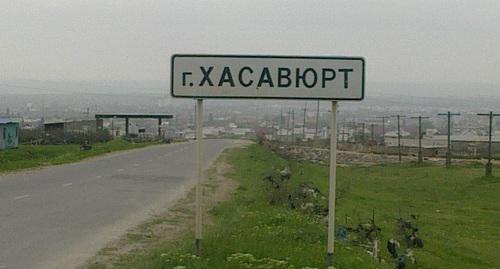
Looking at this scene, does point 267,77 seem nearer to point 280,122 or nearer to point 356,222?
point 356,222

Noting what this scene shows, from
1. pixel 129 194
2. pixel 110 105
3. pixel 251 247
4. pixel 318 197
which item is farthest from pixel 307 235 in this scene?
pixel 110 105

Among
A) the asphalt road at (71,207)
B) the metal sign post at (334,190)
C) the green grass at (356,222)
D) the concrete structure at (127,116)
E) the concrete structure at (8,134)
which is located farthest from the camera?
the concrete structure at (127,116)

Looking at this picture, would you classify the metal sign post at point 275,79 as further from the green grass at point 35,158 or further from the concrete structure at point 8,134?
the concrete structure at point 8,134

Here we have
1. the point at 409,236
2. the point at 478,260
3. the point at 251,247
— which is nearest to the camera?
the point at 251,247

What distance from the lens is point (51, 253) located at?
10641 millimetres

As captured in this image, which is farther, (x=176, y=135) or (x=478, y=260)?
(x=176, y=135)

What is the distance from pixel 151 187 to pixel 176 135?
8138 cm

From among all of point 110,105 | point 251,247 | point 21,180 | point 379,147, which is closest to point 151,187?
point 21,180

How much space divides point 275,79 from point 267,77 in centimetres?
9

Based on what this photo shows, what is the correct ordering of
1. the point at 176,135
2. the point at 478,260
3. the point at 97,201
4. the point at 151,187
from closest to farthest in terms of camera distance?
the point at 478,260 < the point at 97,201 < the point at 151,187 < the point at 176,135

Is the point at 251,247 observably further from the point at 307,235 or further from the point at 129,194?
the point at 129,194

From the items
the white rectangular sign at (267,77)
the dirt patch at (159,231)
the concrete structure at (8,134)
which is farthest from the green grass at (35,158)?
the white rectangular sign at (267,77)

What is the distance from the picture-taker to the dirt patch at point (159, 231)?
10.6 metres

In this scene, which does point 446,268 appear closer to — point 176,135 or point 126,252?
point 126,252
